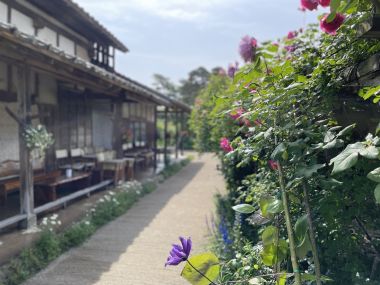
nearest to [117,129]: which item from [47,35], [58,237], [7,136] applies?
[47,35]

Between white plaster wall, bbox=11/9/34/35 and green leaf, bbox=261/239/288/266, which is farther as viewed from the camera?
white plaster wall, bbox=11/9/34/35

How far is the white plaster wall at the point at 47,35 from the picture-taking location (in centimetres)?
827

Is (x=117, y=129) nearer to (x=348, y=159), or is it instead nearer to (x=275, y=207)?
(x=275, y=207)

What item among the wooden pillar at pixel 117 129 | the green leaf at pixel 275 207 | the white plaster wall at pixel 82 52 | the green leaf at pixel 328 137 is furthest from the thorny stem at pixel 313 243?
the white plaster wall at pixel 82 52

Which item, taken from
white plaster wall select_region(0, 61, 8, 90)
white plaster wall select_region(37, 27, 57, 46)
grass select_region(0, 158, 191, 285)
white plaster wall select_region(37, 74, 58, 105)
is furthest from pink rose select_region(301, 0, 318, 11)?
white plaster wall select_region(37, 74, 58, 105)

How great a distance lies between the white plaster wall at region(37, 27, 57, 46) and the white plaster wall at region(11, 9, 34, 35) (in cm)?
32

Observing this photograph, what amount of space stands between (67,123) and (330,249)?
873cm

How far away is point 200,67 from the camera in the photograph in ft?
157

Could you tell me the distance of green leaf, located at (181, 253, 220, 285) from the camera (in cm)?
205

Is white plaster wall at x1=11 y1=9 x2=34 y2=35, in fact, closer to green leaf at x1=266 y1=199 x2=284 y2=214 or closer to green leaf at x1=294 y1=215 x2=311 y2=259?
green leaf at x1=266 y1=199 x2=284 y2=214

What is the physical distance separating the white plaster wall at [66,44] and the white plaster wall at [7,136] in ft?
8.29

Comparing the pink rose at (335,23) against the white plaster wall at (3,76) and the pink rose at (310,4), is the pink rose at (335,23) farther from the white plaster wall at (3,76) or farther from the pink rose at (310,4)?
the white plaster wall at (3,76)

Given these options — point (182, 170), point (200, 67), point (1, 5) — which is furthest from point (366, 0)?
point (200, 67)

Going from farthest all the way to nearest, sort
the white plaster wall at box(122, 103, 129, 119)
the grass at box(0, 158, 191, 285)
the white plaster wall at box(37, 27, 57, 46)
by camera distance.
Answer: the white plaster wall at box(122, 103, 129, 119) < the white plaster wall at box(37, 27, 57, 46) < the grass at box(0, 158, 191, 285)
